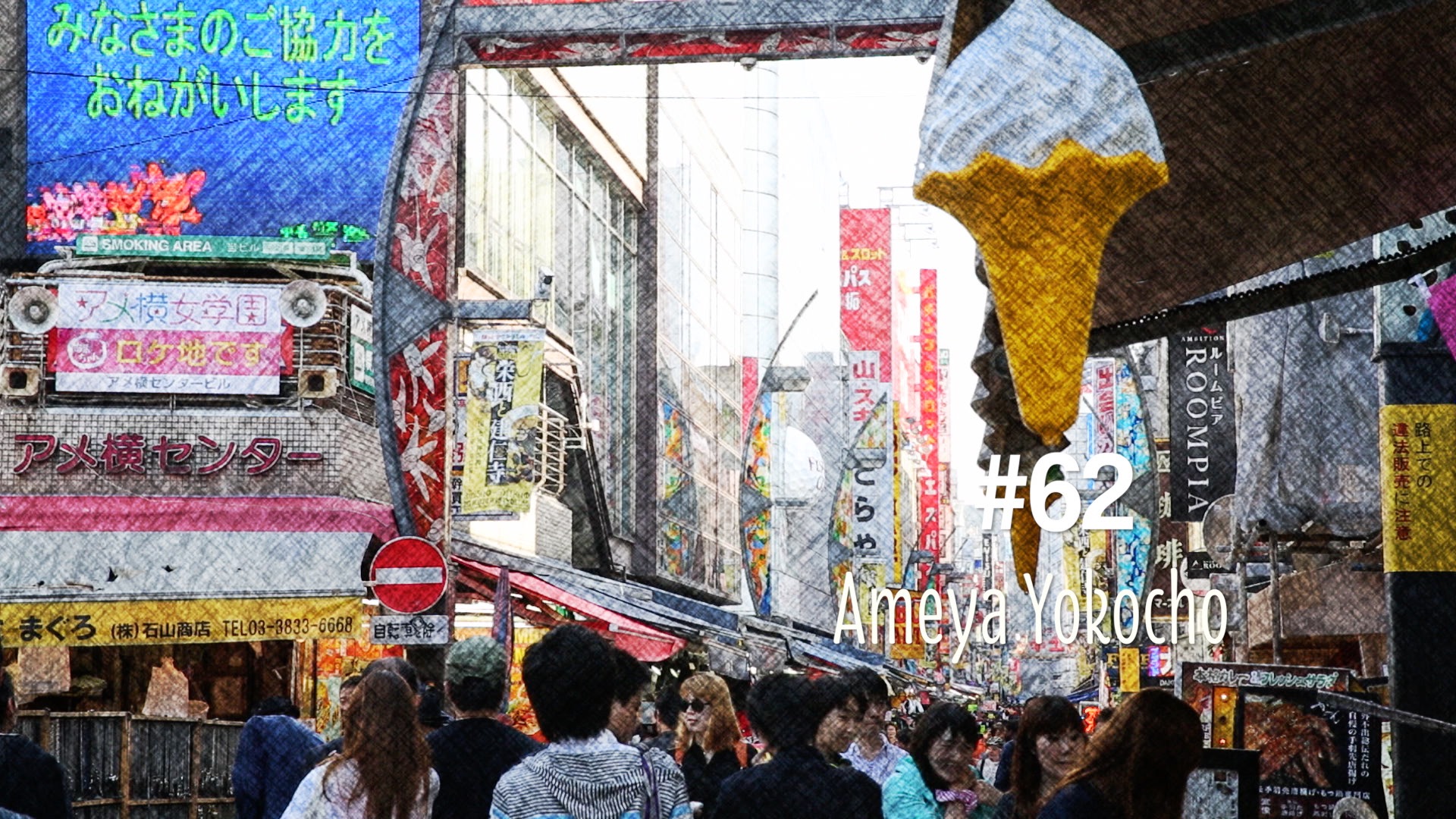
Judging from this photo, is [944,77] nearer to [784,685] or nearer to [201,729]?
[784,685]

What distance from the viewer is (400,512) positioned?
1806 centimetres

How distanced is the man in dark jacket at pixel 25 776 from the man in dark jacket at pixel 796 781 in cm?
234

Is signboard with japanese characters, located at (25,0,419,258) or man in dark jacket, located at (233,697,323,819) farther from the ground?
signboard with japanese characters, located at (25,0,419,258)

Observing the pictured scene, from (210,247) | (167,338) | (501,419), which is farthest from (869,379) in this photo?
(167,338)

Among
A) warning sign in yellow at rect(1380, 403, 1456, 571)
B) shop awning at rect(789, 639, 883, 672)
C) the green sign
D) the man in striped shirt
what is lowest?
shop awning at rect(789, 639, 883, 672)

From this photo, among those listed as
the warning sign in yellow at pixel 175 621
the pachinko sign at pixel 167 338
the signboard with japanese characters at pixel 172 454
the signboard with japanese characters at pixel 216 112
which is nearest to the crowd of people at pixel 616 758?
the warning sign in yellow at pixel 175 621

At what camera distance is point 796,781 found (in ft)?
20.4

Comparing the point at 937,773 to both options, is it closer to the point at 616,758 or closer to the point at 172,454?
the point at 616,758

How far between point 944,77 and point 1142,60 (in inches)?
58.9

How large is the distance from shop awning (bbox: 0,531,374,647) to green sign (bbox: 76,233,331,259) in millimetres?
2994

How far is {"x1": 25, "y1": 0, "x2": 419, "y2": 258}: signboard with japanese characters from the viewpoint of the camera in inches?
959

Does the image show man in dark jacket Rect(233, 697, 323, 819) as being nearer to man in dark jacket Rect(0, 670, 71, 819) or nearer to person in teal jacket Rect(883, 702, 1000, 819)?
man in dark jacket Rect(0, 670, 71, 819)

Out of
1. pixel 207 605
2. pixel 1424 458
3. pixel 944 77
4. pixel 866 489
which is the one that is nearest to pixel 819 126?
pixel 866 489

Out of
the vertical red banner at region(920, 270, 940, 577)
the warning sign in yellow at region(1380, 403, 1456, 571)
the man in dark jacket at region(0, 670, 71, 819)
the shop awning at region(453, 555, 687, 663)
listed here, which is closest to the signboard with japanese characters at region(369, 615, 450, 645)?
the shop awning at region(453, 555, 687, 663)
